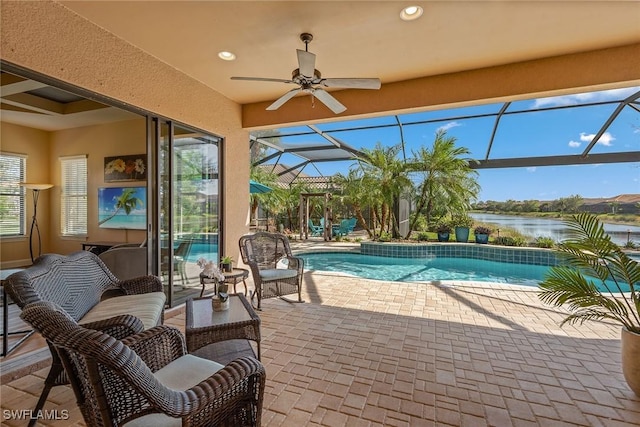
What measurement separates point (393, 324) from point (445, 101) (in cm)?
305

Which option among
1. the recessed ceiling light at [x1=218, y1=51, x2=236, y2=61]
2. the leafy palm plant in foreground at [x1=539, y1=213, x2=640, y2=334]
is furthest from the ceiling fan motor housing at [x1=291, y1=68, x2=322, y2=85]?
the leafy palm plant in foreground at [x1=539, y1=213, x2=640, y2=334]

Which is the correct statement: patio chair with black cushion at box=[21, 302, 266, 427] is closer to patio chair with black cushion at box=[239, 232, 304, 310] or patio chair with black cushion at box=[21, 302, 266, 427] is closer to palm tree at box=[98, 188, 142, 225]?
patio chair with black cushion at box=[239, 232, 304, 310]

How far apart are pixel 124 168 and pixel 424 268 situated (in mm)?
6987

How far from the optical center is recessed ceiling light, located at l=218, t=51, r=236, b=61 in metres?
3.56

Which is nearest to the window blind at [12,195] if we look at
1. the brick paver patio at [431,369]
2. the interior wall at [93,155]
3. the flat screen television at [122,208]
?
the interior wall at [93,155]

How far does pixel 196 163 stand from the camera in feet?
15.0

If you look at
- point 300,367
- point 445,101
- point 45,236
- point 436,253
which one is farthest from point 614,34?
point 45,236

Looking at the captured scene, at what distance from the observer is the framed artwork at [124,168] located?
4.35 metres

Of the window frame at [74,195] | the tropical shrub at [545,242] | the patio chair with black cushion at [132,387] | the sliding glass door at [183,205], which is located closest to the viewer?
the patio chair with black cushion at [132,387]

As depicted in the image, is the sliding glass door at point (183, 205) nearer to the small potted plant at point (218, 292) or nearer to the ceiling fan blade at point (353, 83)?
the small potted plant at point (218, 292)

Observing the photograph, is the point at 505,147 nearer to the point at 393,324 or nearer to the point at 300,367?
the point at 393,324

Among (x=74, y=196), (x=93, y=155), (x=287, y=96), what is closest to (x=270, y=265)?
(x=287, y=96)

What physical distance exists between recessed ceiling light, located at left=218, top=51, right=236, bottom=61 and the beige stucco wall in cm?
77

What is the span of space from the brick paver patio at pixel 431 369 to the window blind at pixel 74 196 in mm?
2944
